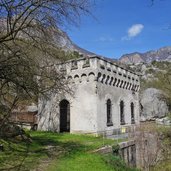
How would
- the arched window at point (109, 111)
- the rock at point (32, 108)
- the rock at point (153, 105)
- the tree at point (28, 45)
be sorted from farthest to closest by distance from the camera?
the rock at point (153, 105)
the rock at point (32, 108)
the arched window at point (109, 111)
the tree at point (28, 45)

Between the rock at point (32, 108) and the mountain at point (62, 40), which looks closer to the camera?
the mountain at point (62, 40)

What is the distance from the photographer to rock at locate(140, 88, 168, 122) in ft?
111

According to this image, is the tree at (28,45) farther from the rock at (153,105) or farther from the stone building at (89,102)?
the rock at (153,105)

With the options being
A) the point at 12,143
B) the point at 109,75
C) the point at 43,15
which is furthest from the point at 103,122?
the point at 43,15

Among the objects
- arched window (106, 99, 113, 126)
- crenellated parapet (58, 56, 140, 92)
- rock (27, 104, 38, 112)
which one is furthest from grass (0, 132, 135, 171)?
rock (27, 104, 38, 112)

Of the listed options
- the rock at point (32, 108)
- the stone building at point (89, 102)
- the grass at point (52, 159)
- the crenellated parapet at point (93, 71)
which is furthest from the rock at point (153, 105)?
the grass at point (52, 159)

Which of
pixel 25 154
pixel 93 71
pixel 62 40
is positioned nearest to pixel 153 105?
pixel 93 71

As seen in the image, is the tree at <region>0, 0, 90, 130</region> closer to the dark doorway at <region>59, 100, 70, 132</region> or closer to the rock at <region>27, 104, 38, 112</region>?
the dark doorway at <region>59, 100, 70, 132</region>

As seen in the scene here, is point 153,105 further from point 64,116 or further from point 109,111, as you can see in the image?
point 64,116

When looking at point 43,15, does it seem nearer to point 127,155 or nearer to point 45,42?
point 45,42

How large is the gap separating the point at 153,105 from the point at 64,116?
51.1 feet

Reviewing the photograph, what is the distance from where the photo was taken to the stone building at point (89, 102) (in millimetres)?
20828

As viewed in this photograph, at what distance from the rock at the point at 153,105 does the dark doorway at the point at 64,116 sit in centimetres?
1372

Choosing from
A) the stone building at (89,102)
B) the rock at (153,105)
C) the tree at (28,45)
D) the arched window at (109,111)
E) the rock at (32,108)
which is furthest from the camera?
the rock at (153,105)
